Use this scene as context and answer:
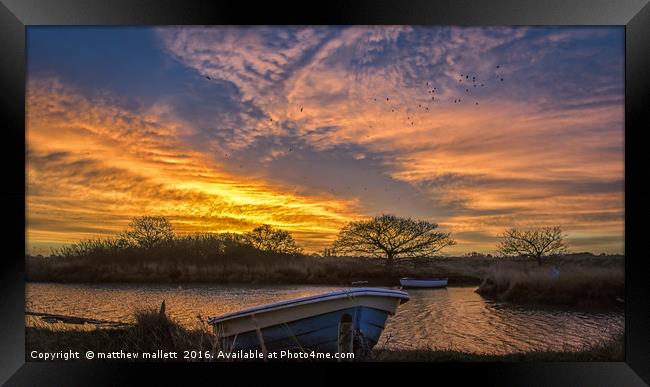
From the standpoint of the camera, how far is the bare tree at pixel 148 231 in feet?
18.3

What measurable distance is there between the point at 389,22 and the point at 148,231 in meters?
3.53

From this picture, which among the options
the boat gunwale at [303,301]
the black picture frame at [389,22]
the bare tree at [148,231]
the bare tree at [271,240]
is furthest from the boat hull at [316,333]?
the bare tree at [148,231]

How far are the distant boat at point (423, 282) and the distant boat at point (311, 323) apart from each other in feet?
11.2

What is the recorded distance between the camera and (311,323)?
4.63 metres

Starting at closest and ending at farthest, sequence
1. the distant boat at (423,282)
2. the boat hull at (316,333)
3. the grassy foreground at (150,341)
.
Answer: the boat hull at (316,333), the grassy foreground at (150,341), the distant boat at (423,282)

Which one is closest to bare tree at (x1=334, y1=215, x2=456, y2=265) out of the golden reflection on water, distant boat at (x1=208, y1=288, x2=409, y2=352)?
the golden reflection on water

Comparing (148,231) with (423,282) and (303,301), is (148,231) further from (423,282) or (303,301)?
(423,282)

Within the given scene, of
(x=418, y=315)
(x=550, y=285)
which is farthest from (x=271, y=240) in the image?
(x=550, y=285)

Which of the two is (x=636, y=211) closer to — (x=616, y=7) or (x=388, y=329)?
(x=616, y=7)

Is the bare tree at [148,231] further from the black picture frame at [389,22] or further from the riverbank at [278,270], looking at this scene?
the black picture frame at [389,22]

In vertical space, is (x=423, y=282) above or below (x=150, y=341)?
above

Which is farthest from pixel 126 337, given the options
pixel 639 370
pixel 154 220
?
pixel 639 370

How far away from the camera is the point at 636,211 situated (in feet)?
13.0

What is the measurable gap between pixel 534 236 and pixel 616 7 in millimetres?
2772
